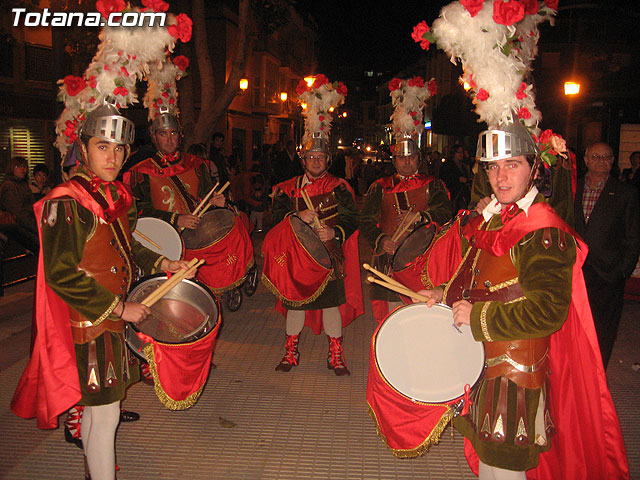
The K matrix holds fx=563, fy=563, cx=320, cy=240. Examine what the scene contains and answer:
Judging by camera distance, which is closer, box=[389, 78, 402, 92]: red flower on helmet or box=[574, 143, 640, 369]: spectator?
box=[574, 143, 640, 369]: spectator

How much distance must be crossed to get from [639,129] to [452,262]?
16.0 m

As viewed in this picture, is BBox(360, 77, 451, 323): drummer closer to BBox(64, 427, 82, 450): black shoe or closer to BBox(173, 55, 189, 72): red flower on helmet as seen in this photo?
BBox(173, 55, 189, 72): red flower on helmet

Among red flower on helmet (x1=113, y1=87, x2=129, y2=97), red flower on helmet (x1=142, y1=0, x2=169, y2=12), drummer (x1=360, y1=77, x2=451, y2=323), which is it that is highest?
red flower on helmet (x1=142, y1=0, x2=169, y2=12)

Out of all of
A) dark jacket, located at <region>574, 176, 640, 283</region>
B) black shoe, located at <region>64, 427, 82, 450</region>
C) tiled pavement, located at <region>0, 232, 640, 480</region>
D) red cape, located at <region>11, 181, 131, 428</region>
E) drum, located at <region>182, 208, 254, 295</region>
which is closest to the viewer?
red cape, located at <region>11, 181, 131, 428</region>

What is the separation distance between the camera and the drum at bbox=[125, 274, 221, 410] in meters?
2.83

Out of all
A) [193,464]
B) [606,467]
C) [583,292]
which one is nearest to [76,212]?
[193,464]

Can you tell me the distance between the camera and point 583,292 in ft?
7.88

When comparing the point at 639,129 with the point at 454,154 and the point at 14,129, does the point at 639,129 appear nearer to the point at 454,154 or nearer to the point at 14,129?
the point at 454,154

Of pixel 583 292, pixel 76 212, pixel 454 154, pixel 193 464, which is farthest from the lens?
pixel 454 154

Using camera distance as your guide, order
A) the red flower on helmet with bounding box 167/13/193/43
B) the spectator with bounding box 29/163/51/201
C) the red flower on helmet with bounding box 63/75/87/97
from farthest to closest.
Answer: the spectator with bounding box 29/163/51/201 < the red flower on helmet with bounding box 167/13/193/43 < the red flower on helmet with bounding box 63/75/87/97

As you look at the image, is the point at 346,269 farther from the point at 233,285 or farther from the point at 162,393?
the point at 162,393

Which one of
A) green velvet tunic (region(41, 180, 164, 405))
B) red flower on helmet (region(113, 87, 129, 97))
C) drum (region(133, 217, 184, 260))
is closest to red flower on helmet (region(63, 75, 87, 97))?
red flower on helmet (region(113, 87, 129, 97))

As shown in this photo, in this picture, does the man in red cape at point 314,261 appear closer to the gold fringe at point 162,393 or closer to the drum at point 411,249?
the drum at point 411,249

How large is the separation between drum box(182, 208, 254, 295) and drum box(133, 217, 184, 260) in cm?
66
